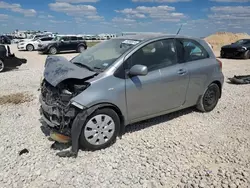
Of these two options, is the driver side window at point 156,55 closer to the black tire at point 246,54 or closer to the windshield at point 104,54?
the windshield at point 104,54

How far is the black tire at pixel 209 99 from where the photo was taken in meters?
5.30

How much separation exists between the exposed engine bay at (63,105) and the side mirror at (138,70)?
2.40ft

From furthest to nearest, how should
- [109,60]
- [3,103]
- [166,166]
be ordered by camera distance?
1. [3,103]
2. [109,60]
3. [166,166]

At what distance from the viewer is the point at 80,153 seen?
3.73 m

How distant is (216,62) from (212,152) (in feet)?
7.50

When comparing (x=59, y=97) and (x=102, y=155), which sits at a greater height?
(x=59, y=97)

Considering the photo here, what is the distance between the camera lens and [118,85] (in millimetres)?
3797

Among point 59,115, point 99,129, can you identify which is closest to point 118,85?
point 99,129

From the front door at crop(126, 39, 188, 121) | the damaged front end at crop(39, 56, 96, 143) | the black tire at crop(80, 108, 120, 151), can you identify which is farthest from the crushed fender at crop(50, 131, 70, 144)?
the front door at crop(126, 39, 188, 121)

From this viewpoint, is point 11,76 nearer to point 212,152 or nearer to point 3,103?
point 3,103

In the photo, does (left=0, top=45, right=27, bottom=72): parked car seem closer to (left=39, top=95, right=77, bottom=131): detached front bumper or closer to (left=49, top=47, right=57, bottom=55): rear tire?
(left=39, top=95, right=77, bottom=131): detached front bumper

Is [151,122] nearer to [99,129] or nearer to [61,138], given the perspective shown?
[99,129]

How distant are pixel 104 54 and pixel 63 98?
1226 mm

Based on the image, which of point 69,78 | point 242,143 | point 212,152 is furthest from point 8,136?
point 242,143
